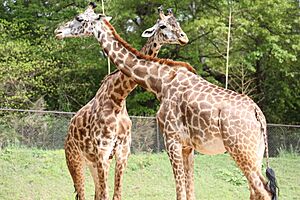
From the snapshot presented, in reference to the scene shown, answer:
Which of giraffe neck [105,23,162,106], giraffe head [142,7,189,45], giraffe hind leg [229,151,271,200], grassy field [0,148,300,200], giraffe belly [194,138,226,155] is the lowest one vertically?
grassy field [0,148,300,200]

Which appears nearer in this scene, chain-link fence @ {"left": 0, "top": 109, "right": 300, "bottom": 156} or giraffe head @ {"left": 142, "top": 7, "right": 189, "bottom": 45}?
giraffe head @ {"left": 142, "top": 7, "right": 189, "bottom": 45}

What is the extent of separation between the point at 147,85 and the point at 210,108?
2.33 feet

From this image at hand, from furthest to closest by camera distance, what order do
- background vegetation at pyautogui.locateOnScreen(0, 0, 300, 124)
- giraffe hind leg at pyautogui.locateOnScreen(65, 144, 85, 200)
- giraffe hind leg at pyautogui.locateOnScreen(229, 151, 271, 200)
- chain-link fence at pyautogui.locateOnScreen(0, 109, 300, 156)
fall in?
1. background vegetation at pyautogui.locateOnScreen(0, 0, 300, 124)
2. chain-link fence at pyautogui.locateOnScreen(0, 109, 300, 156)
3. giraffe hind leg at pyautogui.locateOnScreen(65, 144, 85, 200)
4. giraffe hind leg at pyautogui.locateOnScreen(229, 151, 271, 200)

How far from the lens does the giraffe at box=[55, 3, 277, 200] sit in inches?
154

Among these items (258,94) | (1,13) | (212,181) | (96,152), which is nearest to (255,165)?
(96,152)

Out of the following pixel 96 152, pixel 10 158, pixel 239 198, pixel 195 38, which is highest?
pixel 195 38

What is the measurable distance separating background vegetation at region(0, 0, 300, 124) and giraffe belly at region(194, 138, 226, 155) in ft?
30.3

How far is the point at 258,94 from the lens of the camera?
15688 millimetres

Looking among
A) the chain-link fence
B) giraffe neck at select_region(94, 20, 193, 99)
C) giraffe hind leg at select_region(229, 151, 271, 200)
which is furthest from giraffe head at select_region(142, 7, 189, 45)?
the chain-link fence

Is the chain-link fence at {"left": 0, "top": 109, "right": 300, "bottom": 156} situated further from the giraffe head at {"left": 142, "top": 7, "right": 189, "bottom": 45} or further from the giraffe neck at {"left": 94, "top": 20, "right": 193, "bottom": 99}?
the giraffe head at {"left": 142, "top": 7, "right": 189, "bottom": 45}

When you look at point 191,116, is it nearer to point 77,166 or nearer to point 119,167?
point 119,167

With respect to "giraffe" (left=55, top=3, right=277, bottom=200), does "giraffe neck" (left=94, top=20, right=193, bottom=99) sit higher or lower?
higher

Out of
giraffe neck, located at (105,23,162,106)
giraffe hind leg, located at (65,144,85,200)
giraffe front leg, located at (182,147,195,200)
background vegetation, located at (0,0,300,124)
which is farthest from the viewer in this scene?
background vegetation, located at (0,0,300,124)

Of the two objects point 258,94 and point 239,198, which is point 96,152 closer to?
point 239,198
